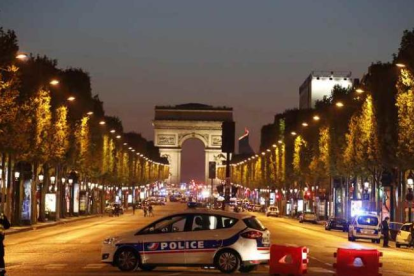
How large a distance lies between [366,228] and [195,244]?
3038cm

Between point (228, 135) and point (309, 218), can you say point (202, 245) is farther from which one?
point (309, 218)

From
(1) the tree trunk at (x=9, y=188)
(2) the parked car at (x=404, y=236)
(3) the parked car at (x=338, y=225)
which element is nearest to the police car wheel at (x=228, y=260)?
(2) the parked car at (x=404, y=236)

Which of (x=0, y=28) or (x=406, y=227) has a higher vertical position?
(x=0, y=28)

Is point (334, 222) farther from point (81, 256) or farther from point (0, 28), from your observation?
point (81, 256)

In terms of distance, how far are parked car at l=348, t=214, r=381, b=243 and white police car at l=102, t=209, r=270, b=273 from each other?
29.1 m

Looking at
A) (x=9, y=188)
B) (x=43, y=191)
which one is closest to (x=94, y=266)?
(x=9, y=188)

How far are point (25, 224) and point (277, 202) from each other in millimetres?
85933

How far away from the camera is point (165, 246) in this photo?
27844mm

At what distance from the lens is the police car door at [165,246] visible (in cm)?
2779

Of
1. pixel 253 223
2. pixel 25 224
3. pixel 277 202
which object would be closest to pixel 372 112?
pixel 25 224

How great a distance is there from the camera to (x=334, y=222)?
255 feet

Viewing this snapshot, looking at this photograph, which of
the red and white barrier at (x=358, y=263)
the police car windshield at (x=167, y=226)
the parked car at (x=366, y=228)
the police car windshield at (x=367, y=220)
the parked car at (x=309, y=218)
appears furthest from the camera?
the parked car at (x=309, y=218)

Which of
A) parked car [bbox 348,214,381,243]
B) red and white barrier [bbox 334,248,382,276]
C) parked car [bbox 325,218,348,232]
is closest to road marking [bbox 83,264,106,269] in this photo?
red and white barrier [bbox 334,248,382,276]

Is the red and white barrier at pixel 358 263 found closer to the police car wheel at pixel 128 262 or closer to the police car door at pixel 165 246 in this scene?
the police car door at pixel 165 246
